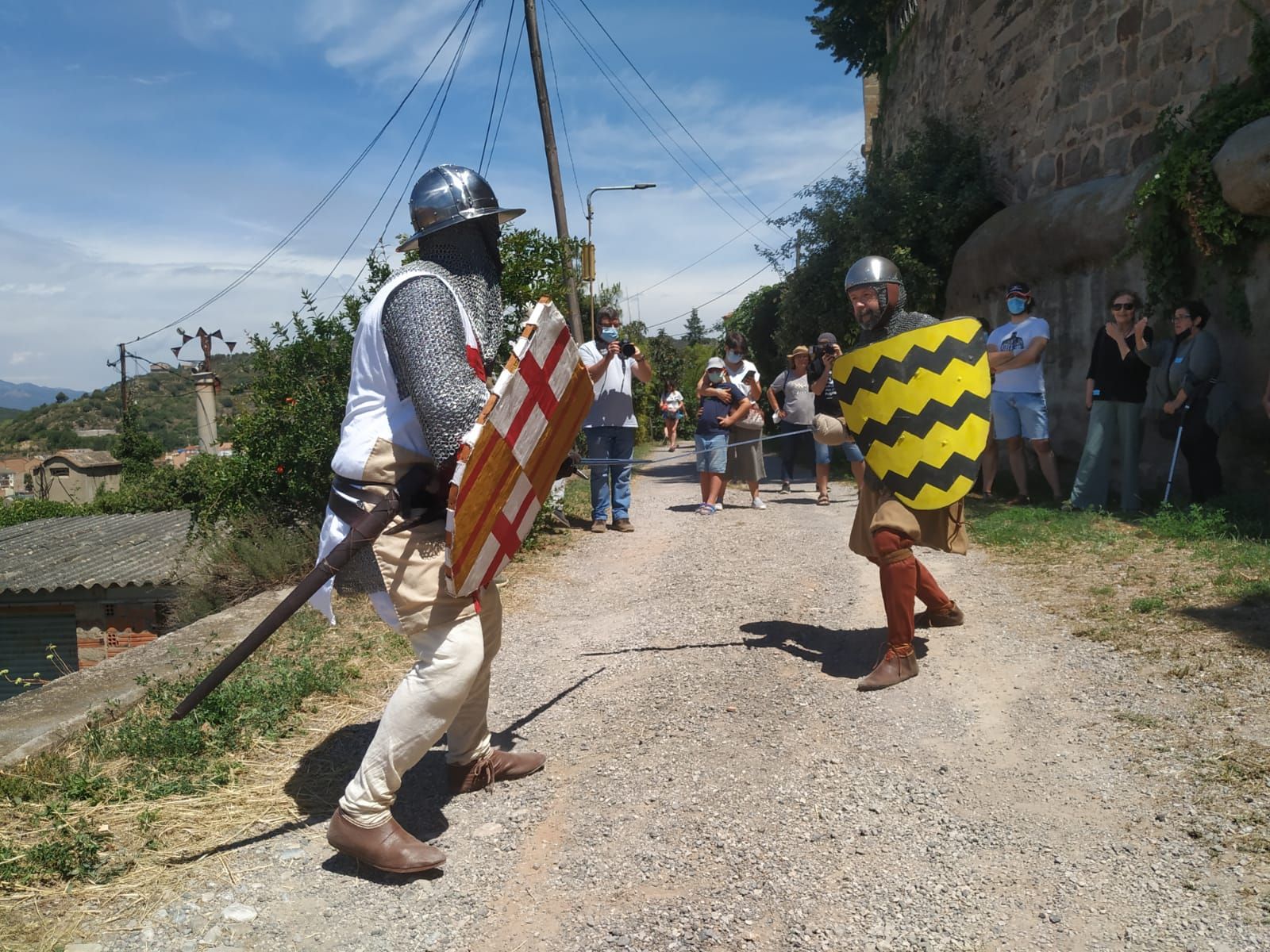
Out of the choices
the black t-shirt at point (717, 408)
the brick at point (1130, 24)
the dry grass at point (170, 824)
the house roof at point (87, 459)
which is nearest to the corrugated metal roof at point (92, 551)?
the black t-shirt at point (717, 408)

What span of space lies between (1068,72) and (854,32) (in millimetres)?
10522

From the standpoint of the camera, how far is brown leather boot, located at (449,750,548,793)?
3.54 meters

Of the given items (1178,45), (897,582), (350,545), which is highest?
(1178,45)

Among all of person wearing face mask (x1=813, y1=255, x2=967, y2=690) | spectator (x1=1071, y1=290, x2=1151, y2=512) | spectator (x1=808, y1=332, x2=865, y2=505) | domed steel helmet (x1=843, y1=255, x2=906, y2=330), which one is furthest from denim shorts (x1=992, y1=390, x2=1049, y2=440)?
domed steel helmet (x1=843, y1=255, x2=906, y2=330)

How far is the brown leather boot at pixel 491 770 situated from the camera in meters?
3.54

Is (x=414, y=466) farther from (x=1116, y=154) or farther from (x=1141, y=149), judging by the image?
(x=1116, y=154)

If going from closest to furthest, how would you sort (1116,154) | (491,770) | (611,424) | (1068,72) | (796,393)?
(491,770) → (611,424) → (1116,154) → (1068,72) → (796,393)

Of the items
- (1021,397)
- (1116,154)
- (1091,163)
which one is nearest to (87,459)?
(1091,163)

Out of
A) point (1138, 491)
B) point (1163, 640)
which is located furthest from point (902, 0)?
point (1163, 640)

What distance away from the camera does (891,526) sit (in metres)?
4.27

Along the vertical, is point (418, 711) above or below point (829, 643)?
above

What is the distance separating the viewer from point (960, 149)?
1184cm

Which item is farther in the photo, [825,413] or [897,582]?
[825,413]

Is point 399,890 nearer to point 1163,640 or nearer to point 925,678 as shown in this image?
point 925,678
